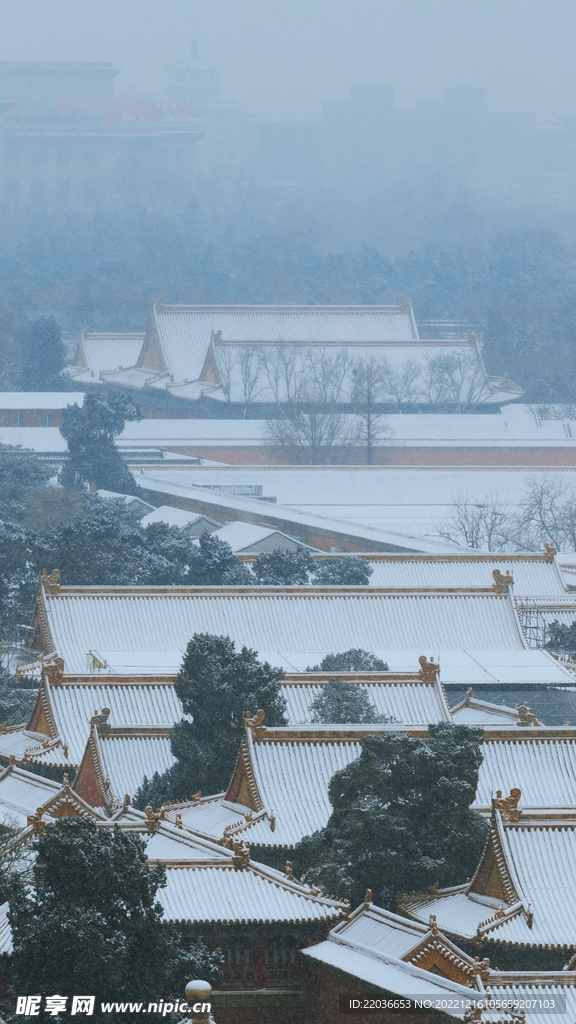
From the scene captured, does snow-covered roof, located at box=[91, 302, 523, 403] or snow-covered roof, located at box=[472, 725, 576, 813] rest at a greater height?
snow-covered roof, located at box=[91, 302, 523, 403]

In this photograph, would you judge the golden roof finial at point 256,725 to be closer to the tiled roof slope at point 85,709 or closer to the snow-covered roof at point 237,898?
the tiled roof slope at point 85,709

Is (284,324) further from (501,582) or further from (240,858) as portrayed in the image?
(240,858)

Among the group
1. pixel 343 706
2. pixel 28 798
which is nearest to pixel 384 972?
pixel 28 798

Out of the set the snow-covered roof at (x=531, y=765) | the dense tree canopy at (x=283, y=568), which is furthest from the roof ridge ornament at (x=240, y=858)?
the dense tree canopy at (x=283, y=568)

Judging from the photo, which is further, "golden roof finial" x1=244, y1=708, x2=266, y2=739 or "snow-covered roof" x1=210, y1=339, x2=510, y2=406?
"snow-covered roof" x1=210, y1=339, x2=510, y2=406

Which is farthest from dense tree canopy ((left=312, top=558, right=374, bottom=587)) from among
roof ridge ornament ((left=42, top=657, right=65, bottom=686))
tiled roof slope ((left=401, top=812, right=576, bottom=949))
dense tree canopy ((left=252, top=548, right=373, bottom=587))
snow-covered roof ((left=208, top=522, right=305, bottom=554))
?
tiled roof slope ((left=401, top=812, right=576, bottom=949))

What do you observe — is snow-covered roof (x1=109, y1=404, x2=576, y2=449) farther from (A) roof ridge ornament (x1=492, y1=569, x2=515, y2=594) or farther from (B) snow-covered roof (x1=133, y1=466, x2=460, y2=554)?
(A) roof ridge ornament (x1=492, y1=569, x2=515, y2=594)
